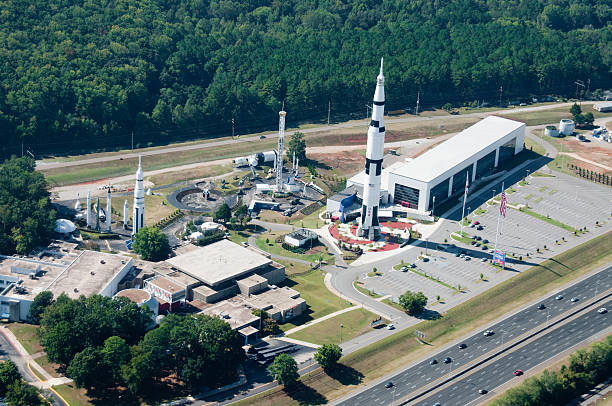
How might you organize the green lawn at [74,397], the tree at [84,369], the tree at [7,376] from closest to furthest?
the tree at [7,376], the green lawn at [74,397], the tree at [84,369]

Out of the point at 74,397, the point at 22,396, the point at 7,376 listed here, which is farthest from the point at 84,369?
the point at 7,376

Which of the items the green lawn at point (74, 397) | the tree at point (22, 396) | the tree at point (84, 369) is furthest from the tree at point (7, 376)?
the tree at point (84, 369)

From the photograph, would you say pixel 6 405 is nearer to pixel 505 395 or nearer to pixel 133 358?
pixel 133 358

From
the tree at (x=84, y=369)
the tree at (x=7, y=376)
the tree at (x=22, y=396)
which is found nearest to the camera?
Result: the tree at (x=22, y=396)

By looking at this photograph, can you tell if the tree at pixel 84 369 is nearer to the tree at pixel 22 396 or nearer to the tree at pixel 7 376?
the tree at pixel 22 396

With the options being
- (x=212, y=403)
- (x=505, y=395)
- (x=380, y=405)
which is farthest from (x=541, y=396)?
(x=212, y=403)
